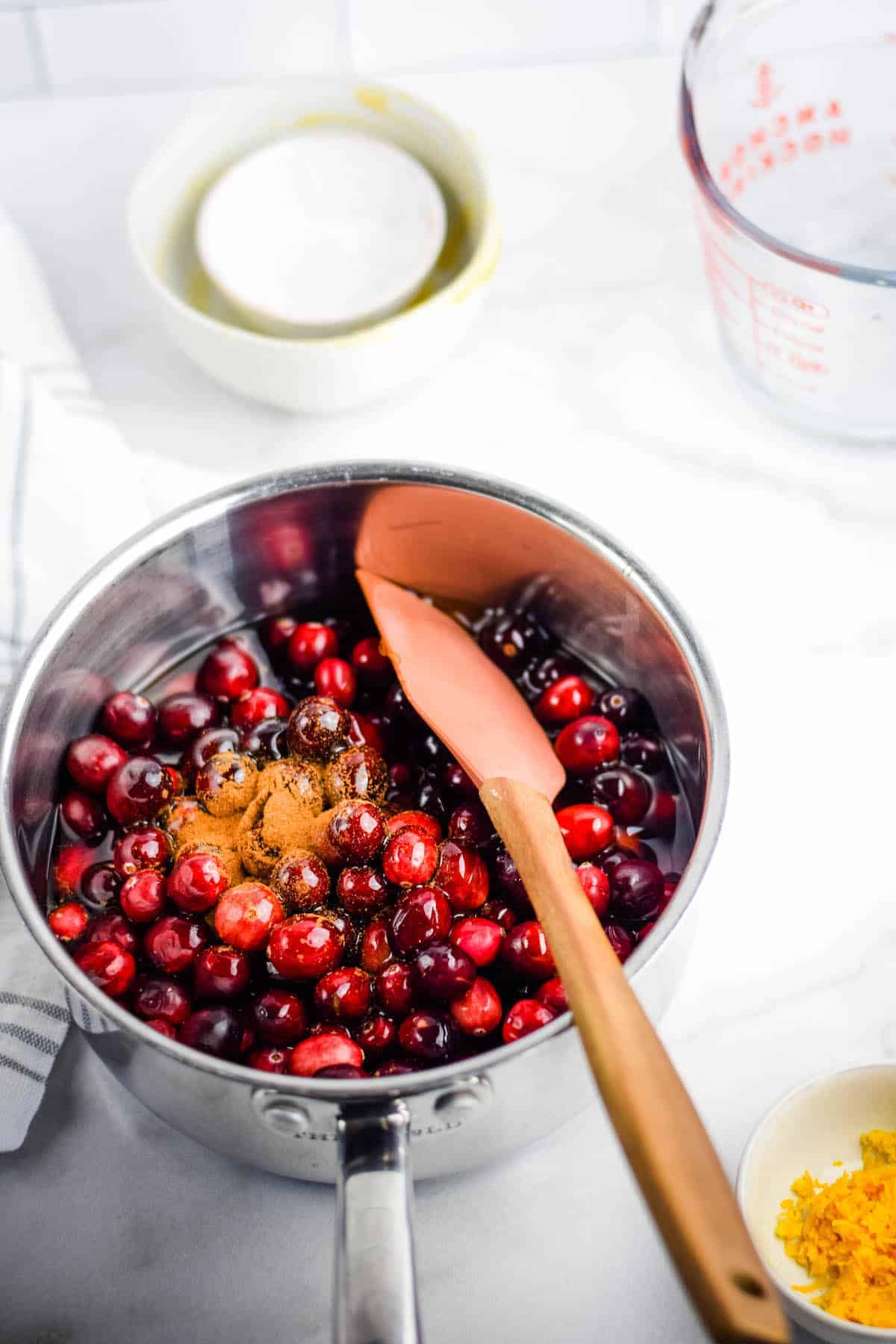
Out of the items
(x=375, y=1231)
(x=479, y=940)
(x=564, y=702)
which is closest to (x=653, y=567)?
(x=564, y=702)

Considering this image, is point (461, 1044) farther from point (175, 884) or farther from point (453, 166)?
point (453, 166)

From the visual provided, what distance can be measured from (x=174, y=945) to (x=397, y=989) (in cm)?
15

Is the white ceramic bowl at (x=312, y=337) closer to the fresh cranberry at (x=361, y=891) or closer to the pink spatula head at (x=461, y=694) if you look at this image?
the pink spatula head at (x=461, y=694)

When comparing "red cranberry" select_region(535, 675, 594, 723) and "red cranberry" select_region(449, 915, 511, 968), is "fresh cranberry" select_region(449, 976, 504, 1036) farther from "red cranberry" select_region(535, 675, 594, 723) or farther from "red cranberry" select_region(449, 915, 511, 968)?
"red cranberry" select_region(535, 675, 594, 723)

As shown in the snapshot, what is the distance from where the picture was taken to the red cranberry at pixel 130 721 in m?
0.87

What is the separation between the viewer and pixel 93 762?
2.75 feet

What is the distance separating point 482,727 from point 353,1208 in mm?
348

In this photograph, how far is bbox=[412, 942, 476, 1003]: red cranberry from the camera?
704mm

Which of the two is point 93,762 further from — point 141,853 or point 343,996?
point 343,996

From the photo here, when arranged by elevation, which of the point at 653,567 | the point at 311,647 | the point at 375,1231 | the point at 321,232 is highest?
the point at 321,232

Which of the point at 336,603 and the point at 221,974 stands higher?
the point at 336,603

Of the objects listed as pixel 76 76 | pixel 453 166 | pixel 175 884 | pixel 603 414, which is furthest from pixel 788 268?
pixel 76 76

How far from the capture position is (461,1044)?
715mm

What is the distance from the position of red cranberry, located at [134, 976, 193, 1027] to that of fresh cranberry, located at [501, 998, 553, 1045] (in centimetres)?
19
